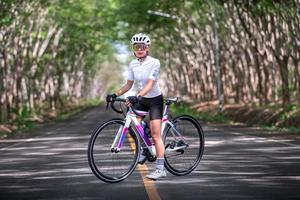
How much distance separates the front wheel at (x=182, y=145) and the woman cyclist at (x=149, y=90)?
1.65 feet

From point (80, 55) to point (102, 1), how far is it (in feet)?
56.1

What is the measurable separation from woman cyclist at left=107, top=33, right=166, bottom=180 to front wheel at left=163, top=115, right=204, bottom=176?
0.50 metres

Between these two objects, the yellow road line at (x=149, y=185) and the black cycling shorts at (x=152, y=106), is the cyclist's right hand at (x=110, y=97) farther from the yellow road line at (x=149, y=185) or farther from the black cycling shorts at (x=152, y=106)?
the yellow road line at (x=149, y=185)

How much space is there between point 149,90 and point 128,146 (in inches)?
32.7

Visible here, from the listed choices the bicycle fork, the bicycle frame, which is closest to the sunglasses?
the bicycle frame

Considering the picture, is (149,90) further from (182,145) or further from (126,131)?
(182,145)

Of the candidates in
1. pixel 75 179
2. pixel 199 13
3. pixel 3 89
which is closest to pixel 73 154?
pixel 75 179

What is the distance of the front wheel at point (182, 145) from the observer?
33.1ft

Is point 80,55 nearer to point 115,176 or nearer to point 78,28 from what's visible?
point 78,28

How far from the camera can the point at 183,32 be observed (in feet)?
154

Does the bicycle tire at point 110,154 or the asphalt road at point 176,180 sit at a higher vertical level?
the bicycle tire at point 110,154

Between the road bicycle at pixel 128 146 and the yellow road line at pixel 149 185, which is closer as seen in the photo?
the yellow road line at pixel 149 185

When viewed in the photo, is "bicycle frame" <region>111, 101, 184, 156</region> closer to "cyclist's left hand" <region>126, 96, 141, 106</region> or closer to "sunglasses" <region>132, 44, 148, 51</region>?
"cyclist's left hand" <region>126, 96, 141, 106</region>

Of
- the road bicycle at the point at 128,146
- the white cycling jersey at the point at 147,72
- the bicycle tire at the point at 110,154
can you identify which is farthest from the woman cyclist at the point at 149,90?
the bicycle tire at the point at 110,154
